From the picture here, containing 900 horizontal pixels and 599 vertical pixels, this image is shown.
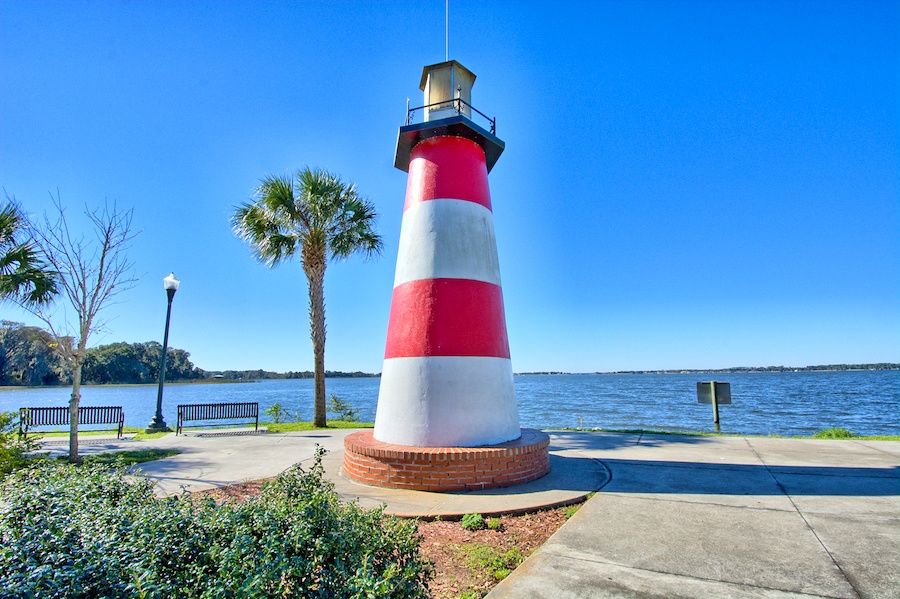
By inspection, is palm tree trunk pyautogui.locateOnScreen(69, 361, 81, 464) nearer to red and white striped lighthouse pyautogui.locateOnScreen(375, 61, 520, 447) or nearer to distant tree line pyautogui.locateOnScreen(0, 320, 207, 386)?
red and white striped lighthouse pyautogui.locateOnScreen(375, 61, 520, 447)

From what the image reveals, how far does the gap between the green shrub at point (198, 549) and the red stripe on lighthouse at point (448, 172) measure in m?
5.72

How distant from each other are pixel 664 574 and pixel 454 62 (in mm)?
8372

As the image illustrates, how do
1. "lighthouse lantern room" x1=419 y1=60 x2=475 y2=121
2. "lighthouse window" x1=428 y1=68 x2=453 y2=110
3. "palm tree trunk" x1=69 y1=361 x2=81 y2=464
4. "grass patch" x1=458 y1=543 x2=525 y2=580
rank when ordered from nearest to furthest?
"grass patch" x1=458 y1=543 x2=525 y2=580 < "lighthouse lantern room" x1=419 y1=60 x2=475 y2=121 < "lighthouse window" x1=428 y1=68 x2=453 y2=110 < "palm tree trunk" x1=69 y1=361 x2=81 y2=464

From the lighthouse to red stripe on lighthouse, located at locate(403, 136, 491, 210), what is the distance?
0.02 m

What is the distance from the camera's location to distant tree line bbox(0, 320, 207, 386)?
59.6m

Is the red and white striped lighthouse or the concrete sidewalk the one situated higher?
the red and white striped lighthouse

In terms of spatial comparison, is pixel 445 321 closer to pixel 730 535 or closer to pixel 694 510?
pixel 694 510

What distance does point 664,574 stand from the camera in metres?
3.78

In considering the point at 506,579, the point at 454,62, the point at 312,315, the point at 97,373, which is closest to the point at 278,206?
the point at 312,315

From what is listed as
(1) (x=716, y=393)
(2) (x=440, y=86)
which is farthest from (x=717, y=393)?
(2) (x=440, y=86)

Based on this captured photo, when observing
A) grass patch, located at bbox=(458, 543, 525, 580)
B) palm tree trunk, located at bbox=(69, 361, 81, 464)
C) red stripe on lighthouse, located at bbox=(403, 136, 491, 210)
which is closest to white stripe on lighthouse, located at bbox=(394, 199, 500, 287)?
red stripe on lighthouse, located at bbox=(403, 136, 491, 210)

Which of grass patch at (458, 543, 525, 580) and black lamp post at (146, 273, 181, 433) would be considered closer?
grass patch at (458, 543, 525, 580)

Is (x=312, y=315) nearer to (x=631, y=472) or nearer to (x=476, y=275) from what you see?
(x=476, y=275)

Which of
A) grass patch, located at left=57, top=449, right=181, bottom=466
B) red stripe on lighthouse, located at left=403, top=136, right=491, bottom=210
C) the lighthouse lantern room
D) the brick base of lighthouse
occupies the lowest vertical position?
grass patch, located at left=57, top=449, right=181, bottom=466
